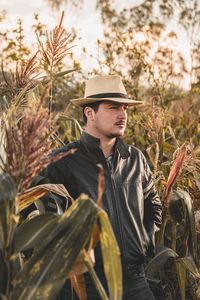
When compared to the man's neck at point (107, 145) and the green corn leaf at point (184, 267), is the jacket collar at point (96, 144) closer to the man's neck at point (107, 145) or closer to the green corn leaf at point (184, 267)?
the man's neck at point (107, 145)

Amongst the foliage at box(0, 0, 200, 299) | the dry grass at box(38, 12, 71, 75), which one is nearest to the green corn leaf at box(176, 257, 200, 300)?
the foliage at box(0, 0, 200, 299)

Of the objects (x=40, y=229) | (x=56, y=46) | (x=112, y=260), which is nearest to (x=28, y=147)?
(x=40, y=229)

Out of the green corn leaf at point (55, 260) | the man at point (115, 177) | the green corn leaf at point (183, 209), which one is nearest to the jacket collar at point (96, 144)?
the man at point (115, 177)

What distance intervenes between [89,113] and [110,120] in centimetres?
19

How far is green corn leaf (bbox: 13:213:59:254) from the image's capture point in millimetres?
1824

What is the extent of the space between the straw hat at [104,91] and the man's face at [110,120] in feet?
0.13

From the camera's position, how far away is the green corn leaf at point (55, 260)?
1757 millimetres

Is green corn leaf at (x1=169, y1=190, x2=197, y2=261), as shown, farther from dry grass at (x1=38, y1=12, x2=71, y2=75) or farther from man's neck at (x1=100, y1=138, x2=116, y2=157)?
dry grass at (x1=38, y1=12, x2=71, y2=75)

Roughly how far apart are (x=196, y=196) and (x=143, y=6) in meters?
5.64

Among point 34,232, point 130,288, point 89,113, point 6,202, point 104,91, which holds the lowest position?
point 130,288

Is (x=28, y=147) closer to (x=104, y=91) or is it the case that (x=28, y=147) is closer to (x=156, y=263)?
(x=104, y=91)

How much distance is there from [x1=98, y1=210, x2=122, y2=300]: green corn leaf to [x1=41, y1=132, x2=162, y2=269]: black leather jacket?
116 centimetres

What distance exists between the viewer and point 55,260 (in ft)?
5.78

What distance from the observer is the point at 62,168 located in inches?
120
